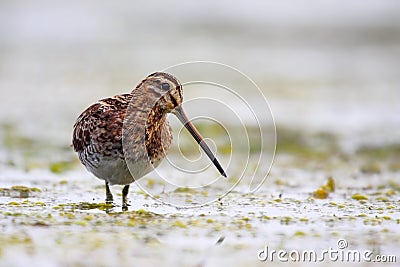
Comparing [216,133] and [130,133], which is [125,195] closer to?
[130,133]

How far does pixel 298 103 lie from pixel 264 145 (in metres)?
3.41

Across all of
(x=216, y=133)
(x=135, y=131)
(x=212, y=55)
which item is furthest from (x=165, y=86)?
(x=212, y=55)

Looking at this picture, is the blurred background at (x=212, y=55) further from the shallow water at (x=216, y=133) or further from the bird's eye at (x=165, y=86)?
the bird's eye at (x=165, y=86)

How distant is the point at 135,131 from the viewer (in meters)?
7.07

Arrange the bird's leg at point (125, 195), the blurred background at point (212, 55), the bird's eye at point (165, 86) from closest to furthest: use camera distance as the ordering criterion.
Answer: the bird's eye at point (165, 86) → the bird's leg at point (125, 195) → the blurred background at point (212, 55)

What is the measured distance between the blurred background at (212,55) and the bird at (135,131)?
2.90 metres

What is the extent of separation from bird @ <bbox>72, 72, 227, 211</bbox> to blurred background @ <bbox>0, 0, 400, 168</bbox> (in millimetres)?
2900

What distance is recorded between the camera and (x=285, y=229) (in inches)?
253

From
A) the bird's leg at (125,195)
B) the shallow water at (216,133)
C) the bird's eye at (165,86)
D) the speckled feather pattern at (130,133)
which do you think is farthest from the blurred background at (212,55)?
the bird's eye at (165,86)

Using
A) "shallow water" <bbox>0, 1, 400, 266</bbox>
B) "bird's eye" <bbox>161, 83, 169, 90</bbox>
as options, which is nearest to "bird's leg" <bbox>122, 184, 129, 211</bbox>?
"shallow water" <bbox>0, 1, 400, 266</bbox>

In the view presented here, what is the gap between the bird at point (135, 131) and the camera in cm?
696

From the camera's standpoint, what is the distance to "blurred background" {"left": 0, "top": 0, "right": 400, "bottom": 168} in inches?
516

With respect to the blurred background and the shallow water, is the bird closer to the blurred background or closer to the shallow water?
the shallow water

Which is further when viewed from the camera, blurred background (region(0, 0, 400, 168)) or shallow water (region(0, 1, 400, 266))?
blurred background (region(0, 0, 400, 168))
